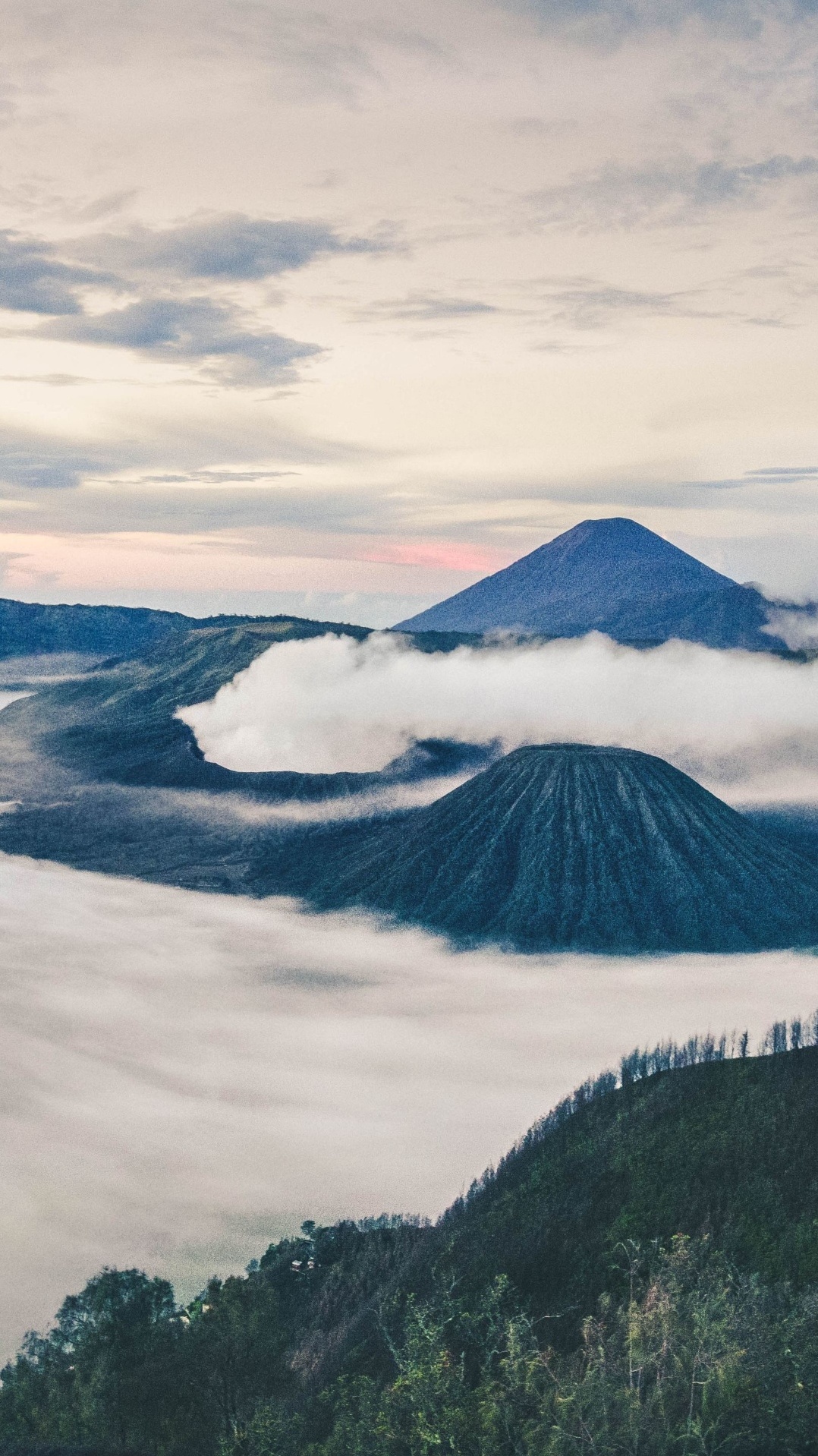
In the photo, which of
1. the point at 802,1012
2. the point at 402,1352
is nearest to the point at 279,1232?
the point at 402,1352

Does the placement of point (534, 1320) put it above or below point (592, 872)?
below

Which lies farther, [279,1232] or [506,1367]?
[279,1232]

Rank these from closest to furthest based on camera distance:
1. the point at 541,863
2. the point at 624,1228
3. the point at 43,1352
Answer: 1. the point at 43,1352
2. the point at 624,1228
3. the point at 541,863

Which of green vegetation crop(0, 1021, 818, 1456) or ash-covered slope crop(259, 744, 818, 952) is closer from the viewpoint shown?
green vegetation crop(0, 1021, 818, 1456)

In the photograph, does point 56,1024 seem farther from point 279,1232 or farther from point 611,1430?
point 611,1430

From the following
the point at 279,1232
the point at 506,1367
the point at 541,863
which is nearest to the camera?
the point at 506,1367
